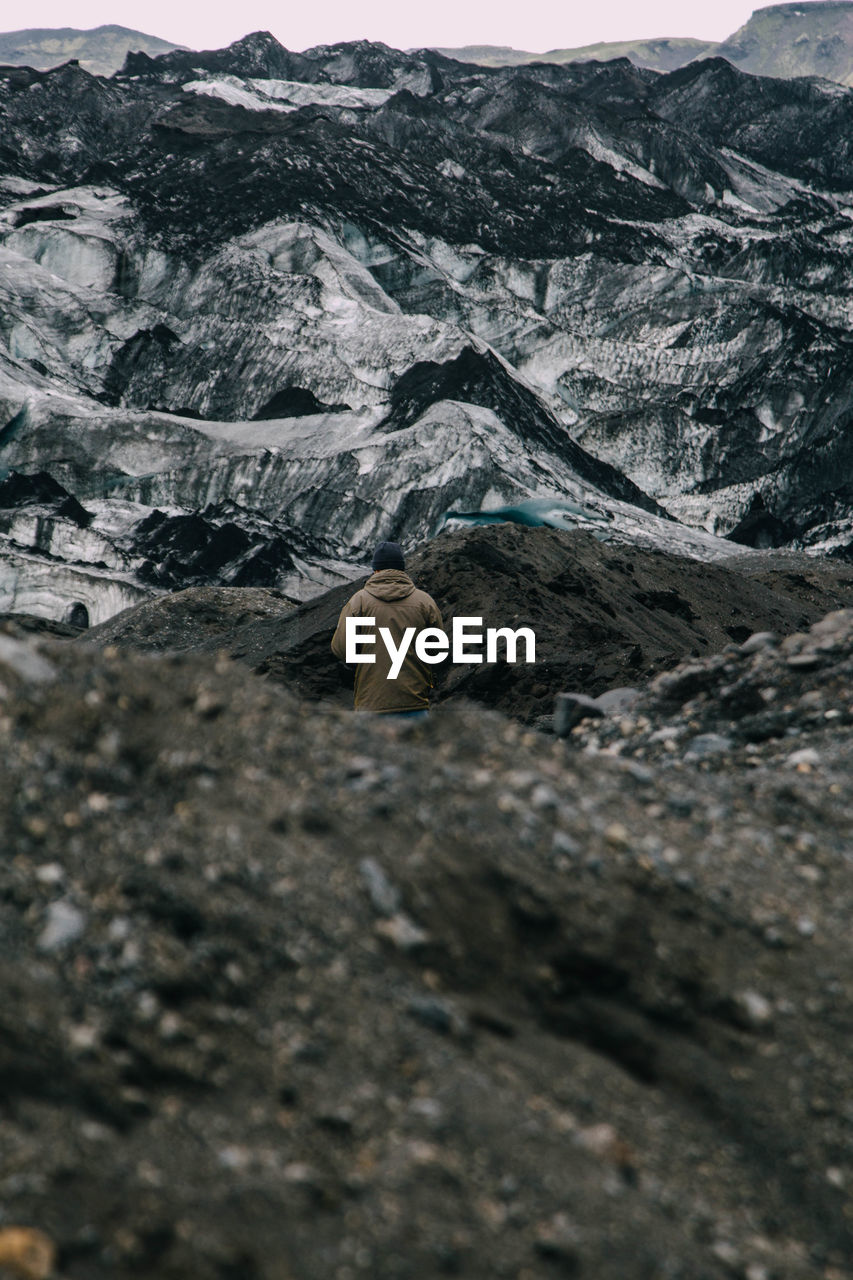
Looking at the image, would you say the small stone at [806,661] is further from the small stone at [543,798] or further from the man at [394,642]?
the small stone at [543,798]

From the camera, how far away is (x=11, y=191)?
3912 cm

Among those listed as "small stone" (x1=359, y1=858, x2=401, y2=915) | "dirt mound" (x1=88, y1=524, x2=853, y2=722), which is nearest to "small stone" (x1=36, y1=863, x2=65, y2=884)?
Result: "small stone" (x1=359, y1=858, x2=401, y2=915)

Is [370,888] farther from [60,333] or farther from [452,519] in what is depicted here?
[60,333]

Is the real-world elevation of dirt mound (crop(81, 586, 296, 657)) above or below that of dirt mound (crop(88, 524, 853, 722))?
below

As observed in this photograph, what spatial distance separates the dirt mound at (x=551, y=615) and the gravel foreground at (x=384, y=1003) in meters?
7.33

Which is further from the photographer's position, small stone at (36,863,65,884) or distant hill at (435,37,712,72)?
distant hill at (435,37,712,72)

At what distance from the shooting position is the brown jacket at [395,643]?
613 centimetres

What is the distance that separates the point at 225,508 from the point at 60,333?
38.7 ft

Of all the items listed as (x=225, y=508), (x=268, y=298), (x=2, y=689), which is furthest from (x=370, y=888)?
(x=268, y=298)

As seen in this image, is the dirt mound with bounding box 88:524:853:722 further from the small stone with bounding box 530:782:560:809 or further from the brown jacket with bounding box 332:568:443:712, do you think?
the small stone with bounding box 530:782:560:809

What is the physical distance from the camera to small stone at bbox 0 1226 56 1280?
6.81 ft

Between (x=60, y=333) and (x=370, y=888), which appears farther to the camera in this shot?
(x=60, y=333)

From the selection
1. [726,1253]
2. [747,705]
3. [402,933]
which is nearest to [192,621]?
[747,705]

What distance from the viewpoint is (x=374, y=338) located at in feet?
106
